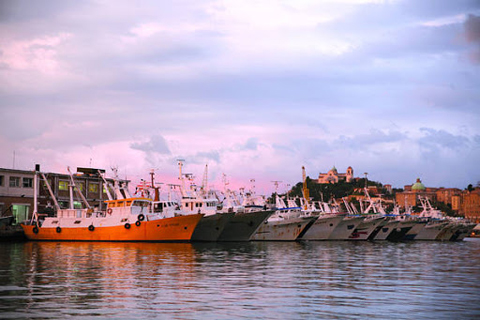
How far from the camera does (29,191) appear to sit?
356 ft

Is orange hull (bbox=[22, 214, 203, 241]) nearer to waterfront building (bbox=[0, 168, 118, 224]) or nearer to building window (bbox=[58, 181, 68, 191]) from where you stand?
waterfront building (bbox=[0, 168, 118, 224])

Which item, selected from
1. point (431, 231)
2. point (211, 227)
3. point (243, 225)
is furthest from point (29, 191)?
point (431, 231)

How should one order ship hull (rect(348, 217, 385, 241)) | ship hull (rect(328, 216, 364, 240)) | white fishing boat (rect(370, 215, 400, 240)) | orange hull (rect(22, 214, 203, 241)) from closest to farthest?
orange hull (rect(22, 214, 203, 241))
ship hull (rect(328, 216, 364, 240))
ship hull (rect(348, 217, 385, 241))
white fishing boat (rect(370, 215, 400, 240))

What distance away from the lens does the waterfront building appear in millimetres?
105250

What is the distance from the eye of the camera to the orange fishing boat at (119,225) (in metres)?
79.6

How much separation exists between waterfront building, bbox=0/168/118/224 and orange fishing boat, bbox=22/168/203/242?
11968 mm

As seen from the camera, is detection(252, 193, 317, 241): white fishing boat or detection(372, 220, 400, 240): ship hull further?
detection(372, 220, 400, 240): ship hull

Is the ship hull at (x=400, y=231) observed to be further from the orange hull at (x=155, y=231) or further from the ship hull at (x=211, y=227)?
the orange hull at (x=155, y=231)

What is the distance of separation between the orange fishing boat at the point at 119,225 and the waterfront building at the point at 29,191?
12.0 metres

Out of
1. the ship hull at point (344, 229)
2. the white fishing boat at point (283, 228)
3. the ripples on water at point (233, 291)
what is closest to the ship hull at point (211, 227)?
the white fishing boat at point (283, 228)

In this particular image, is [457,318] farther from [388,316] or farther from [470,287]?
[470,287]

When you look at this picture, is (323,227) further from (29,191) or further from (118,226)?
(29,191)

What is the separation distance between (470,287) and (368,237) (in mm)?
93222

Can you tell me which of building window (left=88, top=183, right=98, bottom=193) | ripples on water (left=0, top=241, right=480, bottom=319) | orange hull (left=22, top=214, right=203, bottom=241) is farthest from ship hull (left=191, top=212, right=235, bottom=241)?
ripples on water (left=0, top=241, right=480, bottom=319)
